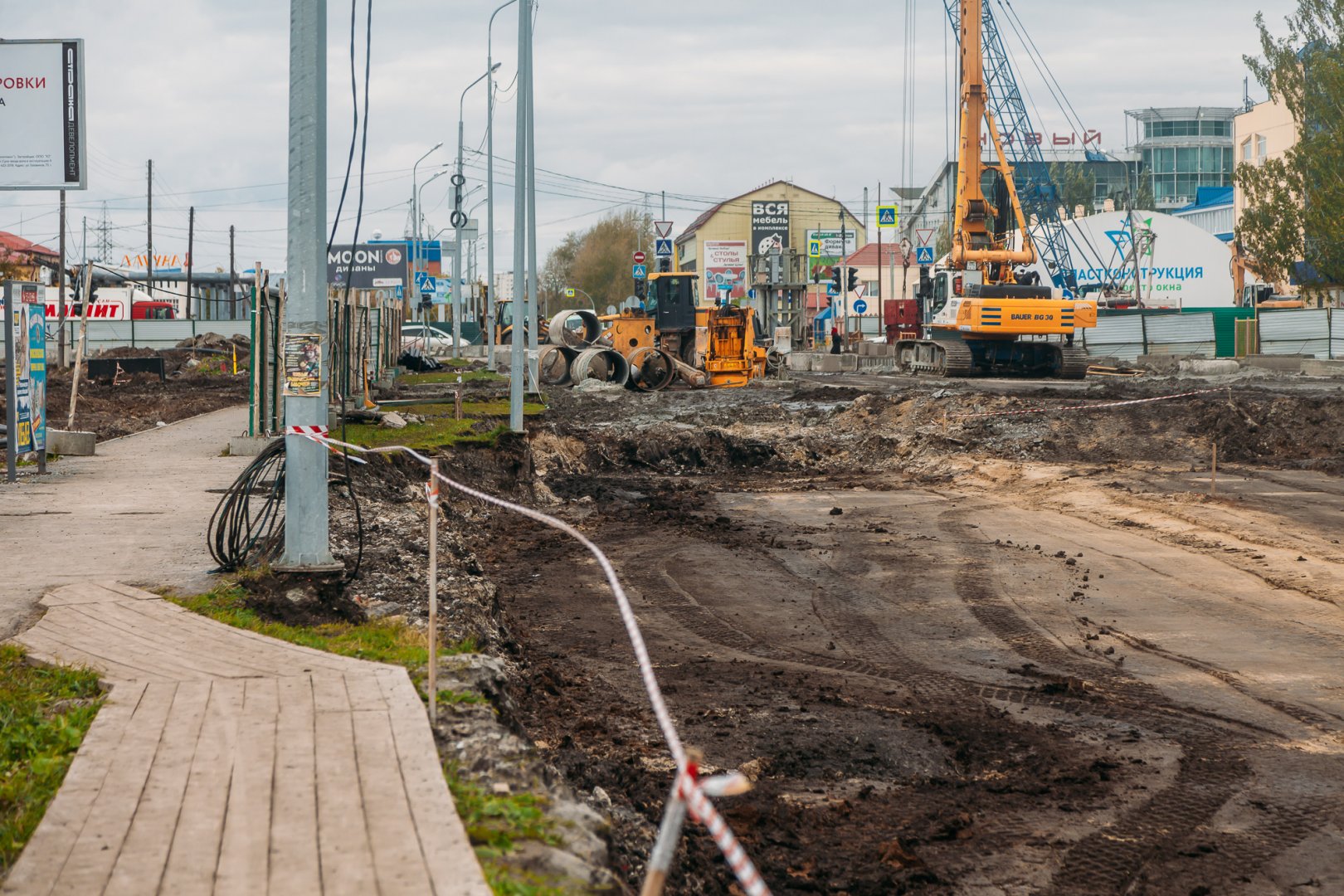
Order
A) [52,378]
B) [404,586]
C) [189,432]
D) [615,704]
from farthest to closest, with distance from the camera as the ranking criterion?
[52,378] → [189,432] → [404,586] → [615,704]

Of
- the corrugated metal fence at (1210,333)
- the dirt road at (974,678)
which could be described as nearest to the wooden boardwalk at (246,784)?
the dirt road at (974,678)

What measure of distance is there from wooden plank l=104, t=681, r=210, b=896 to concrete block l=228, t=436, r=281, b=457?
11.9m

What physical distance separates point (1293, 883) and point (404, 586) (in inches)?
238

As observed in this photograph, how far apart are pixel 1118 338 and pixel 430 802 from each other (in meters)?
46.3

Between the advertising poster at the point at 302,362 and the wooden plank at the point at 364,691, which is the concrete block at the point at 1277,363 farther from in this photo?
the wooden plank at the point at 364,691

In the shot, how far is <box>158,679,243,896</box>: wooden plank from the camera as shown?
13.9 feet

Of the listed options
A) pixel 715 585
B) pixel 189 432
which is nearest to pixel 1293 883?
pixel 715 585

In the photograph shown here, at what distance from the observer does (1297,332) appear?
140 feet

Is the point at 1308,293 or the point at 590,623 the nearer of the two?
the point at 590,623

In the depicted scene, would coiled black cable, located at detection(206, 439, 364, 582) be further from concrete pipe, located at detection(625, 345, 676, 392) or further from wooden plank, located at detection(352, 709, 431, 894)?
concrete pipe, located at detection(625, 345, 676, 392)

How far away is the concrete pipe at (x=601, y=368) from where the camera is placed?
38.2 metres

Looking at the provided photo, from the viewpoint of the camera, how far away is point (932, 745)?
7.56m

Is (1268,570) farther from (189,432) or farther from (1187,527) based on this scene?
(189,432)

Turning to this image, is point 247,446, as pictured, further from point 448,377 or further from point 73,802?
point 448,377
